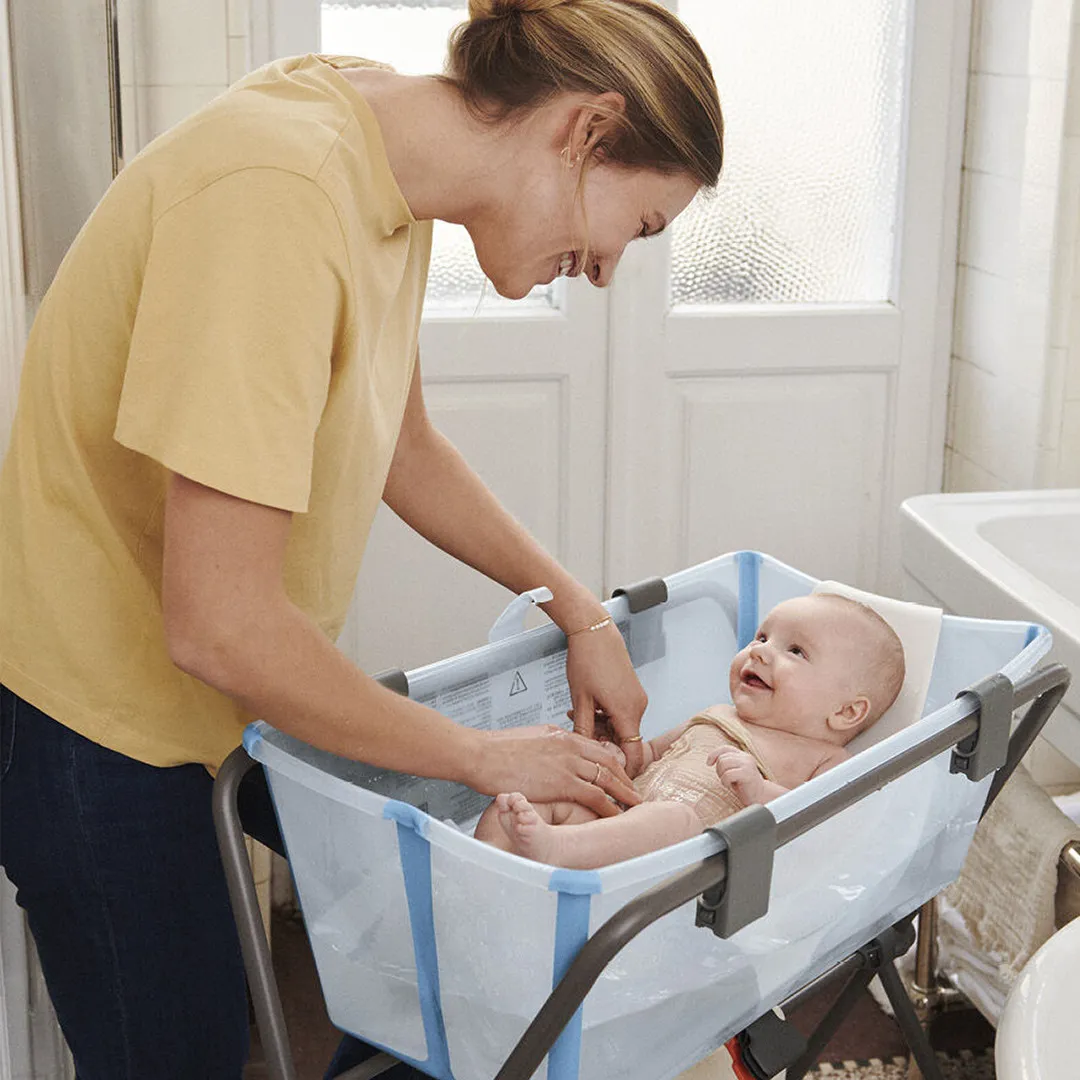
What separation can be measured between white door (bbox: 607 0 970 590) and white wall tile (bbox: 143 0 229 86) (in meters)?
0.79

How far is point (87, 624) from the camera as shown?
45.2 inches

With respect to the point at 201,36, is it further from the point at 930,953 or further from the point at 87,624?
the point at 930,953

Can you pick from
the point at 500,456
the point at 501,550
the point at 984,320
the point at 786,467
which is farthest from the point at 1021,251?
the point at 501,550

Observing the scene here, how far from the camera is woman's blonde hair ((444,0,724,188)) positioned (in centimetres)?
104

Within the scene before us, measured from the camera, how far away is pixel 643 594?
4.83 feet

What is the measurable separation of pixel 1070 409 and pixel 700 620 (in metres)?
0.96

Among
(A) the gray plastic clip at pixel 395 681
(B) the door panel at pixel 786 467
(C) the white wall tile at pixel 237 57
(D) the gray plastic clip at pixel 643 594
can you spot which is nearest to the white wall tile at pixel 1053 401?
(B) the door panel at pixel 786 467

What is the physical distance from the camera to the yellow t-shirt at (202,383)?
0.94m

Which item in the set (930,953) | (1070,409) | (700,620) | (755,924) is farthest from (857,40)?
(755,924)

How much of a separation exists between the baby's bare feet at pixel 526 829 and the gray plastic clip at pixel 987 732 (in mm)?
366

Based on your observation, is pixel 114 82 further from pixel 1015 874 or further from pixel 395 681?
pixel 1015 874

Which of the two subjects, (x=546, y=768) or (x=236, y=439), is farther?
(x=546, y=768)

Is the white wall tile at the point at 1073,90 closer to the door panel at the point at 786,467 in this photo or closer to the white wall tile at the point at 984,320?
the white wall tile at the point at 984,320

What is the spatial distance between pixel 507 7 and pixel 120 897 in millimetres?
772
